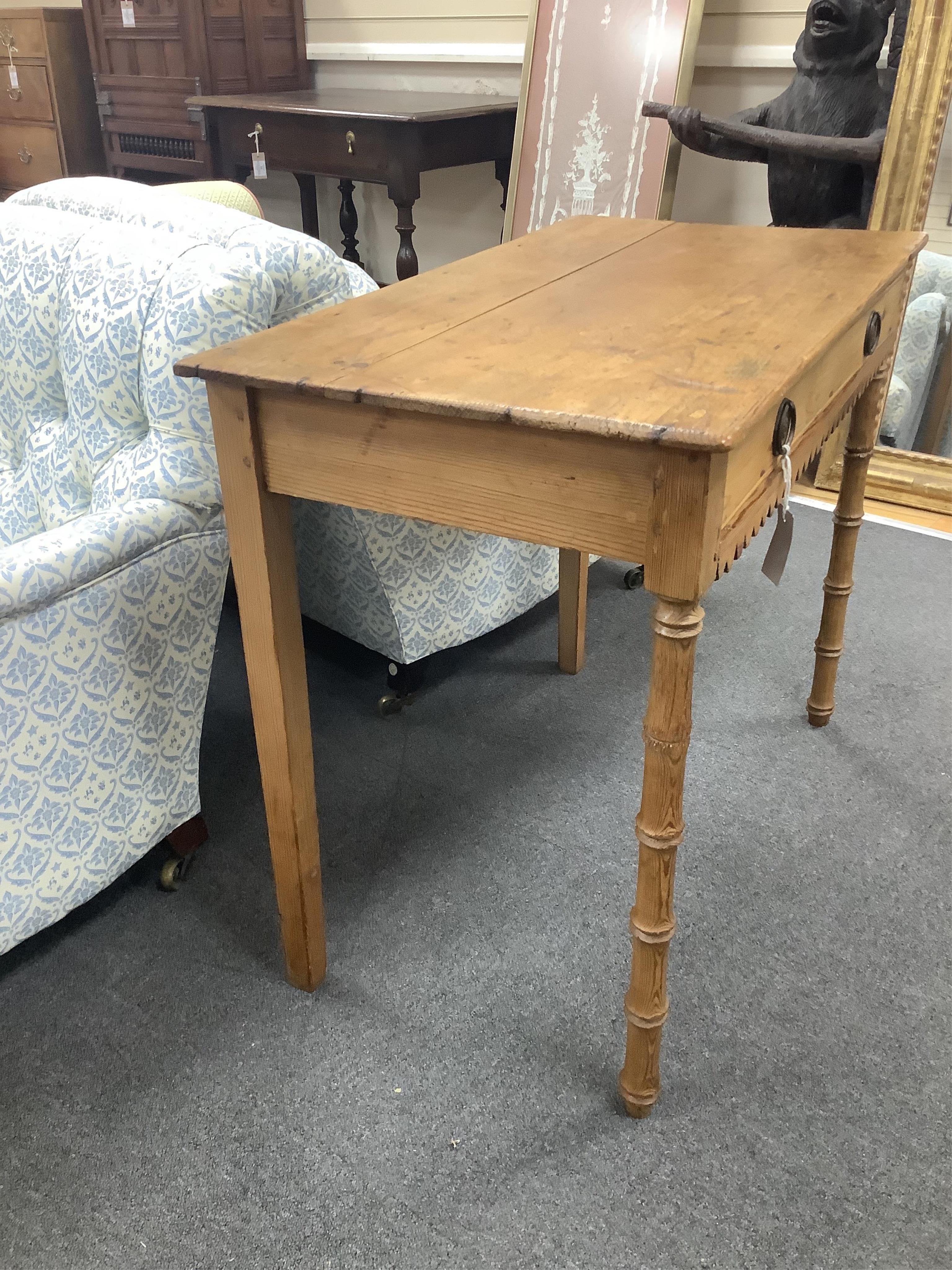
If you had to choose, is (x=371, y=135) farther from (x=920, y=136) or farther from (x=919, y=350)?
(x=919, y=350)

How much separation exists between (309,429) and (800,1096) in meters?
0.85

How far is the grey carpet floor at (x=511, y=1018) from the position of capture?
3.09ft

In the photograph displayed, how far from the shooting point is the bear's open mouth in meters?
2.09

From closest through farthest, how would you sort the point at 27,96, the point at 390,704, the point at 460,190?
1. the point at 390,704
2. the point at 460,190
3. the point at 27,96

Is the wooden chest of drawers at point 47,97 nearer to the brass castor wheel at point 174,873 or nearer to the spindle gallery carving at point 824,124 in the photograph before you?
the spindle gallery carving at point 824,124

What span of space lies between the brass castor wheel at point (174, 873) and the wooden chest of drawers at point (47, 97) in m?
3.29

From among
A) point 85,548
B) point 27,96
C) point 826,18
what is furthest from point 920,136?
point 27,96

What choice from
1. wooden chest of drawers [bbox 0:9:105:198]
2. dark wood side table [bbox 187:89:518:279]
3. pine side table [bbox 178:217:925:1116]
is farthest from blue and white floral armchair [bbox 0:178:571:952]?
wooden chest of drawers [bbox 0:9:105:198]

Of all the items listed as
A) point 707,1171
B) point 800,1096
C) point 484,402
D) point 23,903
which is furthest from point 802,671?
point 23,903

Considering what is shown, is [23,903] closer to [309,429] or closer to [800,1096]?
[309,429]

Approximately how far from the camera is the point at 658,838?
0.89m

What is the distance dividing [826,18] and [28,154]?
9.91 feet

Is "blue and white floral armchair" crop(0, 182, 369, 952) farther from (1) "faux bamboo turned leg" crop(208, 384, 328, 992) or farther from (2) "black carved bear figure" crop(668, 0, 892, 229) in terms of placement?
(2) "black carved bear figure" crop(668, 0, 892, 229)

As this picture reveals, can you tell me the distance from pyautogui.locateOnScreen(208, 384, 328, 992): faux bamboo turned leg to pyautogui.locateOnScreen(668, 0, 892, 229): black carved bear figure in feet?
5.78
